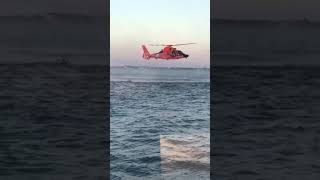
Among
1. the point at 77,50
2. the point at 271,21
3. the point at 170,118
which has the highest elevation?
the point at 271,21

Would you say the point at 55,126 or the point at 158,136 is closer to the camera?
the point at 55,126

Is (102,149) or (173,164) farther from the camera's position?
(173,164)

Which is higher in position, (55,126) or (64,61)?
(64,61)

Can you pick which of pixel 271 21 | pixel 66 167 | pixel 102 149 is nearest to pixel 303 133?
pixel 271 21

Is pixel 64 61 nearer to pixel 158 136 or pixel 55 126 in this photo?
pixel 55 126

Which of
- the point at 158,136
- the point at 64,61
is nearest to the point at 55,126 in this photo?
the point at 64,61

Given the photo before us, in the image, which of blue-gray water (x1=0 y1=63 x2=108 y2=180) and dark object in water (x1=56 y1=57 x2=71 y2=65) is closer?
blue-gray water (x1=0 y1=63 x2=108 y2=180)

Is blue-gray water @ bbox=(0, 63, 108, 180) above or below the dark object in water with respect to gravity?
below

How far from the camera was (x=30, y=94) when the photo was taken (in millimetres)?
4836

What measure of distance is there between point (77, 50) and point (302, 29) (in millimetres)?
2413

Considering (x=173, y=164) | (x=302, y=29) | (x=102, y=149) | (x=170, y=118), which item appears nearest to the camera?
(x=102, y=149)

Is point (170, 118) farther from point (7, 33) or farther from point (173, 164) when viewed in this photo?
point (7, 33)

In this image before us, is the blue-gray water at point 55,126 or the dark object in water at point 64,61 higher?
the dark object in water at point 64,61

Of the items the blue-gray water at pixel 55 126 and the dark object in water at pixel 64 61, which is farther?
the dark object in water at pixel 64 61
